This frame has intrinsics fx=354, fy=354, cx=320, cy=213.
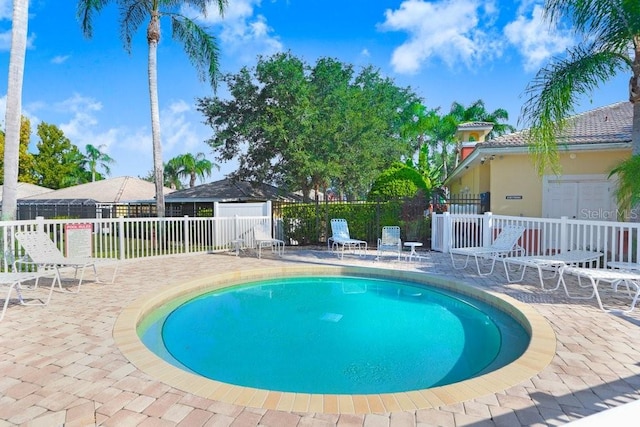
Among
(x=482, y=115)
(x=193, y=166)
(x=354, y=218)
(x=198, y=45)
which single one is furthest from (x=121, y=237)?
(x=193, y=166)

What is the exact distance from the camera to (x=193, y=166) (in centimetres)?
4641

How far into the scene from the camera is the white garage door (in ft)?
36.6

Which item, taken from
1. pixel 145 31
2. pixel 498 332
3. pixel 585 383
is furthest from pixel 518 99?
pixel 145 31

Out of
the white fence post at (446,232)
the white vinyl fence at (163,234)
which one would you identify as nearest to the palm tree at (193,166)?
the white vinyl fence at (163,234)

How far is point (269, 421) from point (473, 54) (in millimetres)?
17958

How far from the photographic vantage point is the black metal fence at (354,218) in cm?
1254

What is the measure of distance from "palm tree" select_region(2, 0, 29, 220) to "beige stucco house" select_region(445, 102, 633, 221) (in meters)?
12.4

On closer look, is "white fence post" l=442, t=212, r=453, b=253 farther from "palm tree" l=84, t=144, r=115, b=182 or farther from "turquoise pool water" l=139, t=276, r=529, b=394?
"palm tree" l=84, t=144, r=115, b=182

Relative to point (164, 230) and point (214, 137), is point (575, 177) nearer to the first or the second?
point (164, 230)

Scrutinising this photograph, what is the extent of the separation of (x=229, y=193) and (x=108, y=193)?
7.45m

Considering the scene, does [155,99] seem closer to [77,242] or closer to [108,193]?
[77,242]

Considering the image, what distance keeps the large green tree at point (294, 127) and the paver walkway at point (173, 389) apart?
13872mm

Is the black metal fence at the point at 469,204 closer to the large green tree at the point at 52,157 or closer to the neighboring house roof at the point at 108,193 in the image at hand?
the neighboring house roof at the point at 108,193

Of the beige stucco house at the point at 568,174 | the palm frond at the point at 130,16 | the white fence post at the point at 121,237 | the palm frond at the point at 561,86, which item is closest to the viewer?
the palm frond at the point at 561,86
